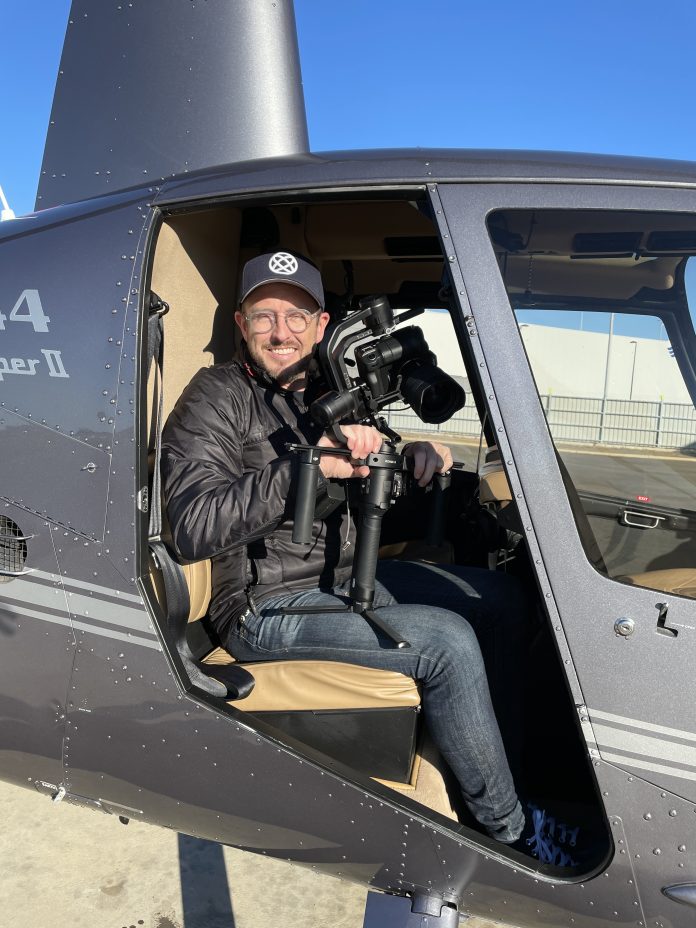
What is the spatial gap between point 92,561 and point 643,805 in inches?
47.8

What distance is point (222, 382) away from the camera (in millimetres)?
2070

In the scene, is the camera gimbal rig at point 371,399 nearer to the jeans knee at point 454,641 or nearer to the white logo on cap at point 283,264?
the jeans knee at point 454,641

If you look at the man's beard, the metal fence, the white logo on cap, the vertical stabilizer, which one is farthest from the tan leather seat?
the vertical stabilizer

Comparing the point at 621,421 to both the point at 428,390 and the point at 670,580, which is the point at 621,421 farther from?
the point at 428,390

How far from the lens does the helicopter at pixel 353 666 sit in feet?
4.84

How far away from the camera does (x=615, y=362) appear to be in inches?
64.1

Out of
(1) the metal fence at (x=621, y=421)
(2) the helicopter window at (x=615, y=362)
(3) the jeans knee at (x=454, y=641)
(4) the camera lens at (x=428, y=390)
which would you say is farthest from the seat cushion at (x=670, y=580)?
(4) the camera lens at (x=428, y=390)

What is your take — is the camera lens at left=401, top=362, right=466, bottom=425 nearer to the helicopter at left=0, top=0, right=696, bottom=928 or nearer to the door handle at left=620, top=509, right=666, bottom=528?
the helicopter at left=0, top=0, right=696, bottom=928

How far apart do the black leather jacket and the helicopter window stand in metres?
0.60

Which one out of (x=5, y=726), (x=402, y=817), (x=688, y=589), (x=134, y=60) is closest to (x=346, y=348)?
(x=688, y=589)

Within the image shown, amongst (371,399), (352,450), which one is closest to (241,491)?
(352,450)

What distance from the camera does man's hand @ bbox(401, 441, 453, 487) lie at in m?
2.26

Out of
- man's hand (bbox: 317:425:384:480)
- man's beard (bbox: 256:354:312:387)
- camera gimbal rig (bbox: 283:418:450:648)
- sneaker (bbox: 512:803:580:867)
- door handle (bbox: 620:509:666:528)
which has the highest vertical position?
man's beard (bbox: 256:354:312:387)

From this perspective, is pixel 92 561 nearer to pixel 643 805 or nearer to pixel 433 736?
pixel 433 736
